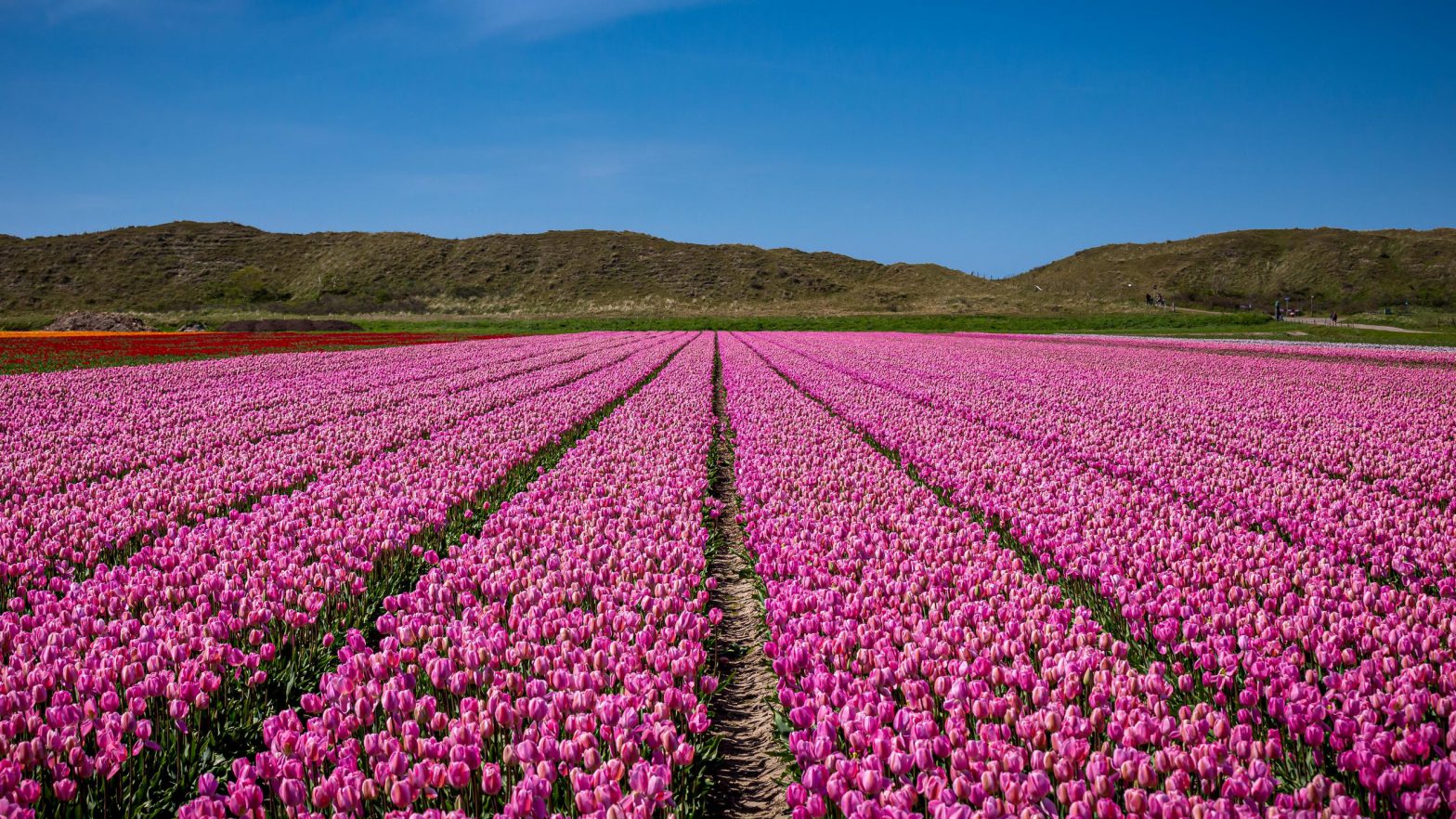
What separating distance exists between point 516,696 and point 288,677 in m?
1.47

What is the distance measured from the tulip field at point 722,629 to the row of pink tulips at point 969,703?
0.02 meters

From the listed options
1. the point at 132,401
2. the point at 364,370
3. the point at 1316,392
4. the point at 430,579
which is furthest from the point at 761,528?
the point at 364,370

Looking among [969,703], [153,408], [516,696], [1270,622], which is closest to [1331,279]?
[1270,622]

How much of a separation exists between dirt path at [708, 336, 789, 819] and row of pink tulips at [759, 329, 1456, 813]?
2053 mm

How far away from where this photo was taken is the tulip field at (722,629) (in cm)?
295

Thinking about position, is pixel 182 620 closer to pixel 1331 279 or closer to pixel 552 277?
pixel 552 277

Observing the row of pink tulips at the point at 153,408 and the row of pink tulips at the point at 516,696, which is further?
the row of pink tulips at the point at 153,408

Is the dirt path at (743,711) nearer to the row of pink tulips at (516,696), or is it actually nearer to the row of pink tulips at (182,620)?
→ the row of pink tulips at (516,696)

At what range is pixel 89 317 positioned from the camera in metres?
69.2

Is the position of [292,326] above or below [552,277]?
below

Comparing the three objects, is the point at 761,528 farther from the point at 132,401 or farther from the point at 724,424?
the point at 132,401

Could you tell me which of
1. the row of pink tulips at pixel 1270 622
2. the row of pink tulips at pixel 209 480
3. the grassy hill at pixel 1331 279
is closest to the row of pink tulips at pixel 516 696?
the row of pink tulips at pixel 1270 622

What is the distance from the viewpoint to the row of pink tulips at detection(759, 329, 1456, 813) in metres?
3.15

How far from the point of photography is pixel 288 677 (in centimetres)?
419
